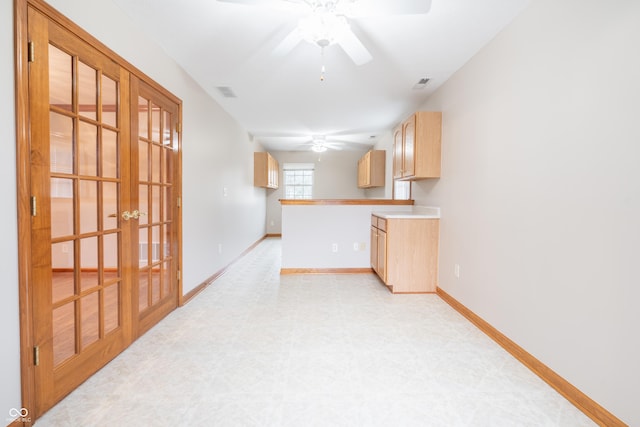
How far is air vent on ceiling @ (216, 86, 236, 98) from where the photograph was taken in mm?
3594

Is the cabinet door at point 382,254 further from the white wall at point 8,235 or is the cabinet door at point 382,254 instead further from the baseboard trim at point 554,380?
the white wall at point 8,235

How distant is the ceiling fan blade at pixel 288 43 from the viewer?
2.21m

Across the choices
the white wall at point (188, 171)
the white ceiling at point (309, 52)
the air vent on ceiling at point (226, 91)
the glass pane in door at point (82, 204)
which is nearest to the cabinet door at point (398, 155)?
the white ceiling at point (309, 52)

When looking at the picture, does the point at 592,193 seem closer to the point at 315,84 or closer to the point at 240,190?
the point at 315,84

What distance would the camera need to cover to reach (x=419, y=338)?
2346mm

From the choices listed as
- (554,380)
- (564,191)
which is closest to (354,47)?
(564,191)

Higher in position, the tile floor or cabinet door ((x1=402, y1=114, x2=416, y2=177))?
cabinet door ((x1=402, y1=114, x2=416, y2=177))

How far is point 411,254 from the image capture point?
347cm

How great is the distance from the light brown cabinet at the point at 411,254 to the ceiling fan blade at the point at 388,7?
6.98ft

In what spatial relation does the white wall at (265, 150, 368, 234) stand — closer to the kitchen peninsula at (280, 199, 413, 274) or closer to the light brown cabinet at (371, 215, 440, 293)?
the kitchen peninsula at (280, 199, 413, 274)

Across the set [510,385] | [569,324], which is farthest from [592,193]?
[510,385]

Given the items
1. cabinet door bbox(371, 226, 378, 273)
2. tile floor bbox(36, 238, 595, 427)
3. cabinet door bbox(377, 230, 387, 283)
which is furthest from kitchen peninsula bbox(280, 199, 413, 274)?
tile floor bbox(36, 238, 595, 427)

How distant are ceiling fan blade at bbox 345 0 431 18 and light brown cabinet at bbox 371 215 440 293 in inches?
83.8

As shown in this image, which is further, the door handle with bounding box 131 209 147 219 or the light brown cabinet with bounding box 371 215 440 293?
the light brown cabinet with bounding box 371 215 440 293
